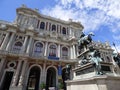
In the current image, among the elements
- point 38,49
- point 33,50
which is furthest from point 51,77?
point 33,50

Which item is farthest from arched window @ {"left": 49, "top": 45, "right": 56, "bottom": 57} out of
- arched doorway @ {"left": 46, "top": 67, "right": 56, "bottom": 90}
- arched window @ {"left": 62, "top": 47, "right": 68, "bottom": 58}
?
arched doorway @ {"left": 46, "top": 67, "right": 56, "bottom": 90}

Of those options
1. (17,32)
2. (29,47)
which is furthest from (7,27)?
(29,47)

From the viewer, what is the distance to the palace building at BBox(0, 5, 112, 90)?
16.4 metres

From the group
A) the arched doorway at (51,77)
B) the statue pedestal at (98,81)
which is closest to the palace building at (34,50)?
the arched doorway at (51,77)


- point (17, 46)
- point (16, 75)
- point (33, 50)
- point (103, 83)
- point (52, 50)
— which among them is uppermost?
point (17, 46)

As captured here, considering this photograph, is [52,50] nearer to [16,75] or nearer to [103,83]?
[16,75]

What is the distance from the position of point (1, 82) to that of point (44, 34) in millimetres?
12855

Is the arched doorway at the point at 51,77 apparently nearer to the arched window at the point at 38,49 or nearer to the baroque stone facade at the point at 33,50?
the baroque stone facade at the point at 33,50

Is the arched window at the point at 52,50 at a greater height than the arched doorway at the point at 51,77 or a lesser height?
greater

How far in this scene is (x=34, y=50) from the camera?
20.2 meters

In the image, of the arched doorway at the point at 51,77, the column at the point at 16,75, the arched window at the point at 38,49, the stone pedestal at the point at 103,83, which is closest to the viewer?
the stone pedestal at the point at 103,83

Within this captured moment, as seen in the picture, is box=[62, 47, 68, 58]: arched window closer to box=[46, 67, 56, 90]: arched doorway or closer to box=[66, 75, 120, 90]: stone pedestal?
box=[46, 67, 56, 90]: arched doorway

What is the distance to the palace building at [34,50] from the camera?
53.8 ft

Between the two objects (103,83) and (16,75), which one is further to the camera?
(16,75)
